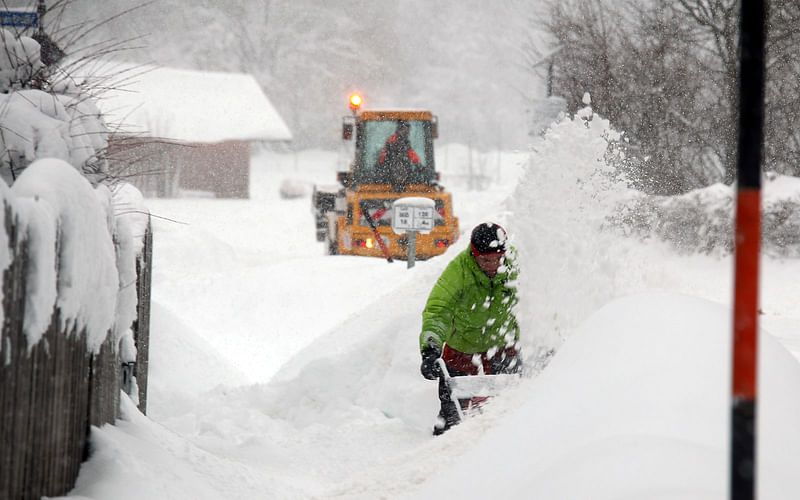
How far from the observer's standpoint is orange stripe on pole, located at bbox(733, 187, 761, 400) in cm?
122

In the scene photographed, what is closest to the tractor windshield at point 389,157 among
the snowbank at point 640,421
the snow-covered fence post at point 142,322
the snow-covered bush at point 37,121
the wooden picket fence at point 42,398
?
the snow-covered fence post at point 142,322

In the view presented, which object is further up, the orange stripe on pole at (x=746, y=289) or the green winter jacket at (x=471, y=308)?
the orange stripe on pole at (x=746, y=289)

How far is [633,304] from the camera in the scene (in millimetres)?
2824

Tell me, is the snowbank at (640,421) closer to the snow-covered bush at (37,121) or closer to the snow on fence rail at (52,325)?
the snow on fence rail at (52,325)

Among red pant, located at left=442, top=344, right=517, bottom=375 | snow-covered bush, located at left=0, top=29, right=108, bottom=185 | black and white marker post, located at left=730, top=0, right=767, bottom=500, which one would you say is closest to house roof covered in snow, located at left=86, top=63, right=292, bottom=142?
red pant, located at left=442, top=344, right=517, bottom=375

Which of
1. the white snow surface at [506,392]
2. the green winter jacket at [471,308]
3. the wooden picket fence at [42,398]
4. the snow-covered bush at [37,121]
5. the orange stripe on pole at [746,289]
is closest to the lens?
the orange stripe on pole at [746,289]

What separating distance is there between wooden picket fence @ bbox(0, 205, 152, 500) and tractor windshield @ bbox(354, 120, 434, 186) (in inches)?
459

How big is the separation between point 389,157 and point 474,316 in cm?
989

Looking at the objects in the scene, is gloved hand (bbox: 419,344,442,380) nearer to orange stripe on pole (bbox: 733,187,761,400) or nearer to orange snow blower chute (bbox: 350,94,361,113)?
orange stripe on pole (bbox: 733,187,761,400)

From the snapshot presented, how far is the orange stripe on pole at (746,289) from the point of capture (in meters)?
1.22

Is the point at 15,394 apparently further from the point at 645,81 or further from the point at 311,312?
the point at 645,81

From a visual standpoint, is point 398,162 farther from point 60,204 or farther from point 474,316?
point 60,204

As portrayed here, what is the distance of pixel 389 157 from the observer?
15.0 metres

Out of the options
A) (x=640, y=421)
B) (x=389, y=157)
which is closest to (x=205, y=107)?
(x=389, y=157)
